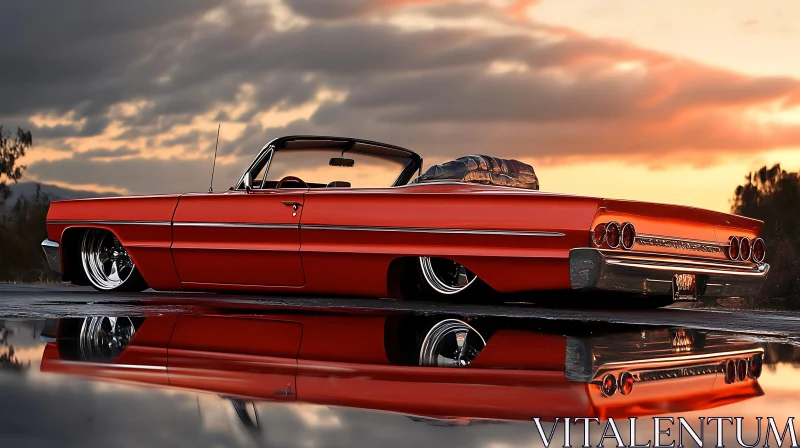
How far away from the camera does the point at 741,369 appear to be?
4.02m

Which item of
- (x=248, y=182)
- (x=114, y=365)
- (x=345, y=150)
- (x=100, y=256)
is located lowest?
(x=114, y=365)

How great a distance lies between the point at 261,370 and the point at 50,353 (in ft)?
3.69

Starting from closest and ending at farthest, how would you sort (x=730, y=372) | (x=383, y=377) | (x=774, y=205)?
(x=383, y=377), (x=730, y=372), (x=774, y=205)

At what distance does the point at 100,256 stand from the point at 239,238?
88.3 inches

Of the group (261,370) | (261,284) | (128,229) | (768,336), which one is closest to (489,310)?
(768,336)

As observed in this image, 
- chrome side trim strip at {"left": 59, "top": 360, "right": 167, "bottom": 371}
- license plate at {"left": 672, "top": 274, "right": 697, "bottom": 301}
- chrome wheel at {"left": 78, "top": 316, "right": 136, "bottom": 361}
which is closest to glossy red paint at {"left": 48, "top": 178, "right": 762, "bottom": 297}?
license plate at {"left": 672, "top": 274, "right": 697, "bottom": 301}

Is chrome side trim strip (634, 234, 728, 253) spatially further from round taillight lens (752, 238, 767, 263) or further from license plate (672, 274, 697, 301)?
round taillight lens (752, 238, 767, 263)

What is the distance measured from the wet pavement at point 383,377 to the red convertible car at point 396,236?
52cm

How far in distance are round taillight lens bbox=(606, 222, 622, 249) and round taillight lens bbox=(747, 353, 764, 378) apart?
1993mm

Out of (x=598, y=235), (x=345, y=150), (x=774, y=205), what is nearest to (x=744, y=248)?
(x=598, y=235)

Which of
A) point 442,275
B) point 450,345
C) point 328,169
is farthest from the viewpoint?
point 328,169

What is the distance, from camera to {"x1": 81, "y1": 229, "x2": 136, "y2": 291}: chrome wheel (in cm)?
976

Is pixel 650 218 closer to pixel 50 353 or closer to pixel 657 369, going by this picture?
pixel 657 369

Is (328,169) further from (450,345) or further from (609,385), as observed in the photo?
(609,385)
